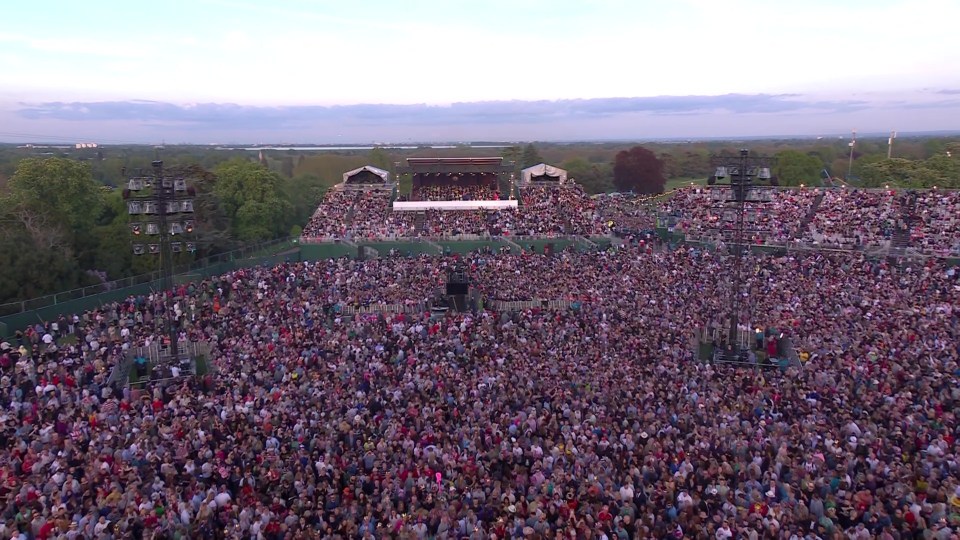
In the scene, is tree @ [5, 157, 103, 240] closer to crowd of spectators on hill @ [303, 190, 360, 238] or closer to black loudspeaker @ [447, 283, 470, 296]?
crowd of spectators on hill @ [303, 190, 360, 238]

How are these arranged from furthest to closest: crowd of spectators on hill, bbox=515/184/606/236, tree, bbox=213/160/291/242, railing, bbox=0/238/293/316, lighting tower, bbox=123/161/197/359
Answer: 1. tree, bbox=213/160/291/242
2. crowd of spectators on hill, bbox=515/184/606/236
3. railing, bbox=0/238/293/316
4. lighting tower, bbox=123/161/197/359

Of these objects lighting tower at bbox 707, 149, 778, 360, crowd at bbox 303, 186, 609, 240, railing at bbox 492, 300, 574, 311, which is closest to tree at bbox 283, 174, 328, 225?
crowd at bbox 303, 186, 609, 240

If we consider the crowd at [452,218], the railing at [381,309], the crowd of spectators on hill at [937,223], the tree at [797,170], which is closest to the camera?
the railing at [381,309]

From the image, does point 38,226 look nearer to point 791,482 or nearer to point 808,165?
point 791,482

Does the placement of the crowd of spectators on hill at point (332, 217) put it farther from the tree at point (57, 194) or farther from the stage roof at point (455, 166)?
the tree at point (57, 194)

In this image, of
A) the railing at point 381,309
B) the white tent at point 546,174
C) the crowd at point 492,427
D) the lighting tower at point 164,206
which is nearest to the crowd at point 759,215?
the white tent at point 546,174

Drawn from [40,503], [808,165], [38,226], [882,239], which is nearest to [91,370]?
[40,503]

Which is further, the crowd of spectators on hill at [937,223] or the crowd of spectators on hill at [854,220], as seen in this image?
the crowd of spectators on hill at [854,220]
